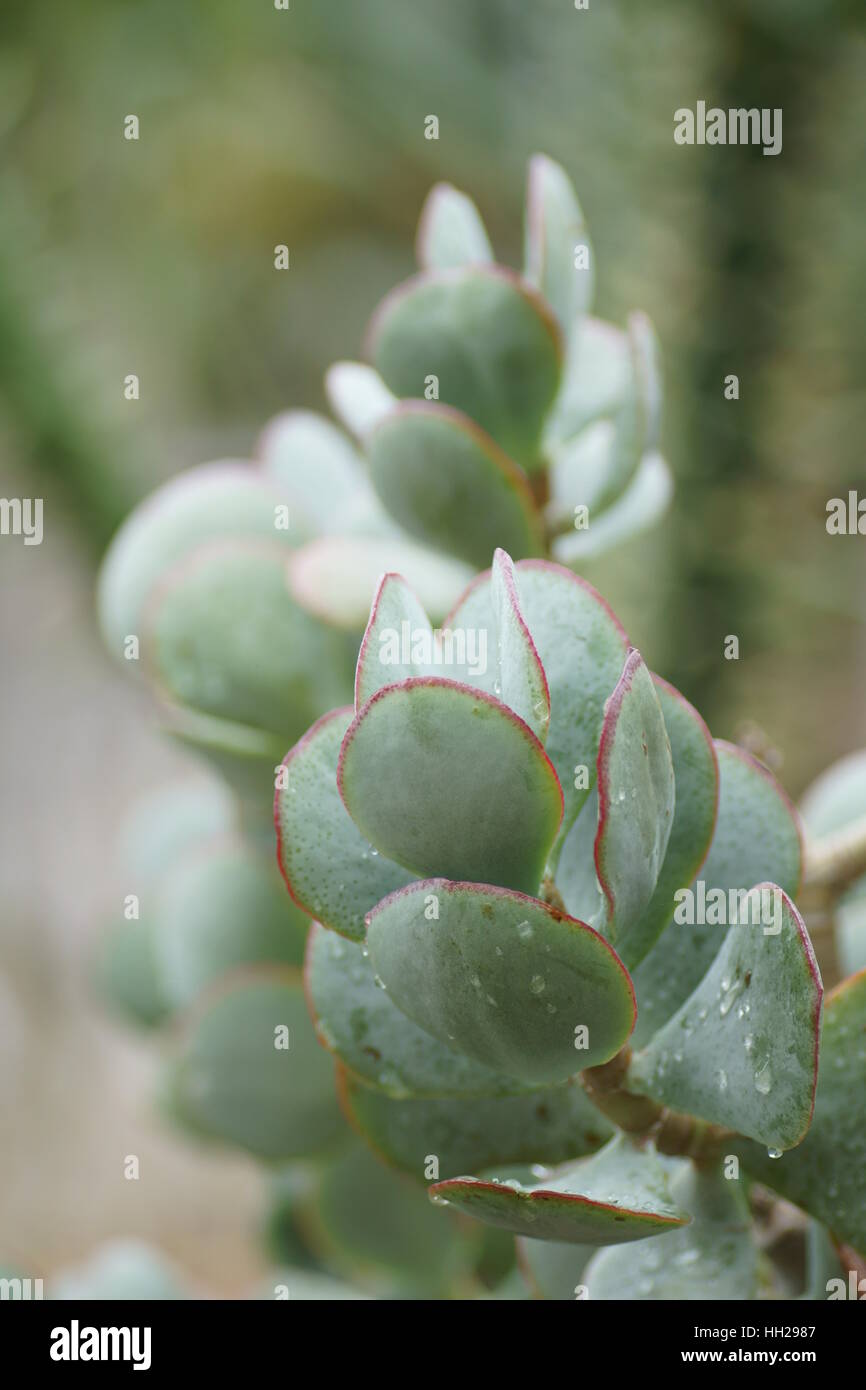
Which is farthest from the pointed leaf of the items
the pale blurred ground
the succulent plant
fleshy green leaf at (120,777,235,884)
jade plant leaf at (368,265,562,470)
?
the pale blurred ground

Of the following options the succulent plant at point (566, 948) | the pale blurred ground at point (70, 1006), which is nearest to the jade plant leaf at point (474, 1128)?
the succulent plant at point (566, 948)

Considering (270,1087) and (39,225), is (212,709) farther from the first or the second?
(39,225)

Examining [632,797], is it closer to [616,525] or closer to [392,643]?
[392,643]

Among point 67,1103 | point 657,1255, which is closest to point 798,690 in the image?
point 657,1255

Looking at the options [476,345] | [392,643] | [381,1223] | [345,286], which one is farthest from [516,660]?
[345,286]

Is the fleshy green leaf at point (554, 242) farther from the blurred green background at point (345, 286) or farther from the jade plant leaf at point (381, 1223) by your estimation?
the jade plant leaf at point (381, 1223)
